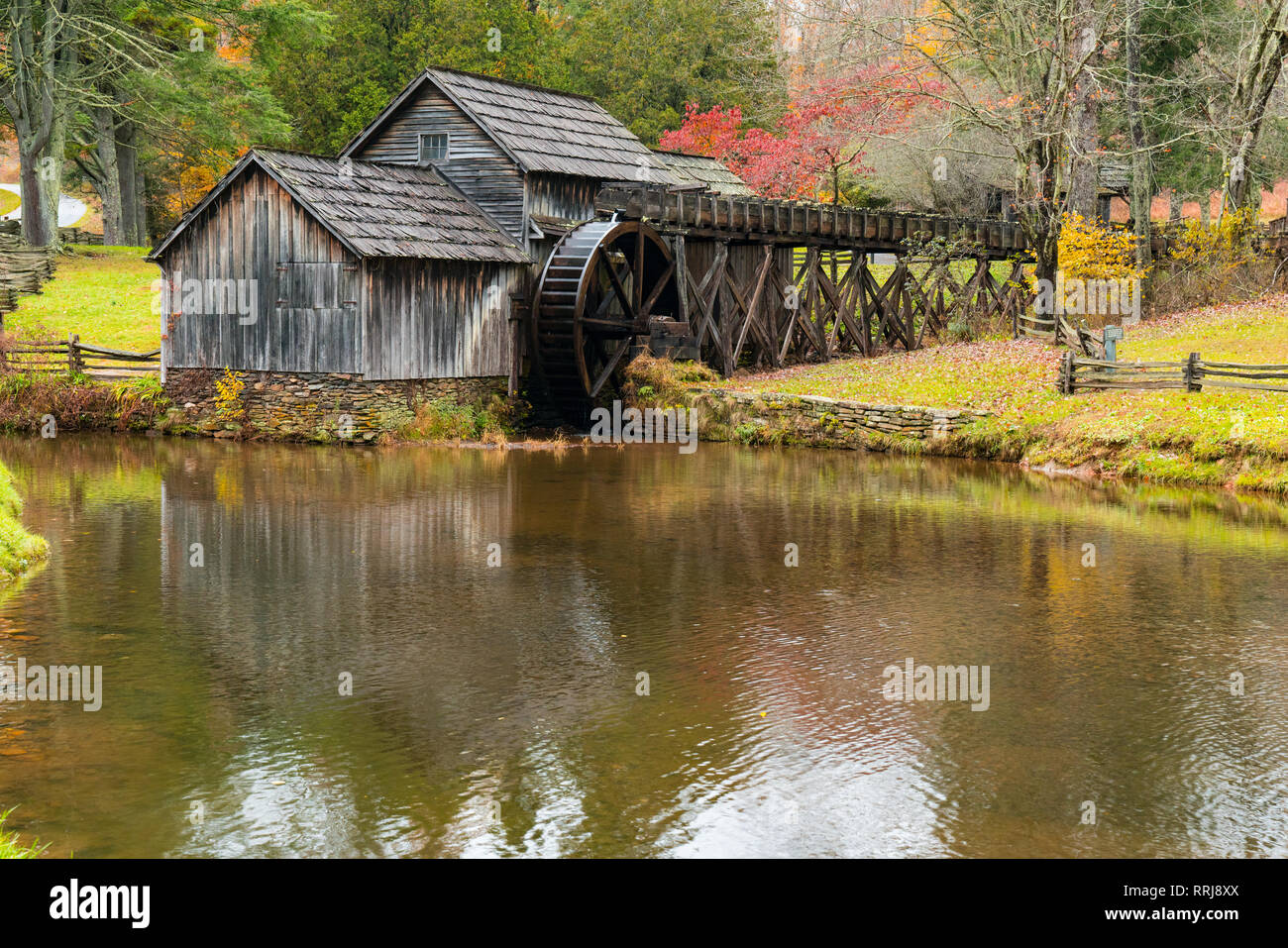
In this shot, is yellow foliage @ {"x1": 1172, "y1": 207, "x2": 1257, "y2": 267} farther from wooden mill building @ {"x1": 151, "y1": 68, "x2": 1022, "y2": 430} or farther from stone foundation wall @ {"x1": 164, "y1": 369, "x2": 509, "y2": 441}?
stone foundation wall @ {"x1": 164, "y1": 369, "x2": 509, "y2": 441}

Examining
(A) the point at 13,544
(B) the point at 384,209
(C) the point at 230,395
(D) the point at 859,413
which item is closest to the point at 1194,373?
(D) the point at 859,413

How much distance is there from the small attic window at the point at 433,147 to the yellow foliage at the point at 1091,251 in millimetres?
13677

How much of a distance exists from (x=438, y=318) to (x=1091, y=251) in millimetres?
14492

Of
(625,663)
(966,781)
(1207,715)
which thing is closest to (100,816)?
(625,663)

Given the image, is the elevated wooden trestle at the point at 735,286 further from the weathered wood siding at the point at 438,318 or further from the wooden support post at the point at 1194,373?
the wooden support post at the point at 1194,373

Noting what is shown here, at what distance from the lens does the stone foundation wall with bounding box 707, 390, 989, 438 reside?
929 inches

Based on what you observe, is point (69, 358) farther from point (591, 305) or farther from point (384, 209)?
point (591, 305)

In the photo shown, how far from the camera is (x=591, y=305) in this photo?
30156 mm

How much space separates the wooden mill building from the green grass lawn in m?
5.44

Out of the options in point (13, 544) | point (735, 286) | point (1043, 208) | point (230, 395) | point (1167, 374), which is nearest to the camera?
point (13, 544)

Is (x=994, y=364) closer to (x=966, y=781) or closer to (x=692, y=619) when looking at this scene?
(x=692, y=619)

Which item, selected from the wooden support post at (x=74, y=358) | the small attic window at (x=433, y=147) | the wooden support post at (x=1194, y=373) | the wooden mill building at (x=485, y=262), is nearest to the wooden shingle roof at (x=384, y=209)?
the wooden mill building at (x=485, y=262)

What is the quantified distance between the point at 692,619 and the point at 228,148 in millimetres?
36995

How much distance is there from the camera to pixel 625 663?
1030cm
